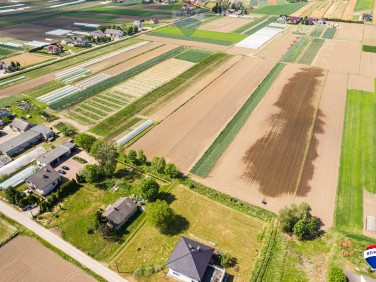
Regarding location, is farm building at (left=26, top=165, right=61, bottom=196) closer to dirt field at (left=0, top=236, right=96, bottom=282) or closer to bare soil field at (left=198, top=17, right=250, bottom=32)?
dirt field at (left=0, top=236, right=96, bottom=282)

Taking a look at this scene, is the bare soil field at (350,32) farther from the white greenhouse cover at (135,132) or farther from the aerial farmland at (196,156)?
the white greenhouse cover at (135,132)

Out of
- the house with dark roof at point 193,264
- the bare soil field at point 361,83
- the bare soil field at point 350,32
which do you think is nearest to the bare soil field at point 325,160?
the bare soil field at point 361,83

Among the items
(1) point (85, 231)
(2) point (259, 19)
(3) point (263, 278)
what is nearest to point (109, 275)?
(1) point (85, 231)

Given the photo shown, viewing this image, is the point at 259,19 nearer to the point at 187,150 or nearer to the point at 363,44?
the point at 363,44

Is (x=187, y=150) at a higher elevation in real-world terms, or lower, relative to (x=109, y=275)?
higher

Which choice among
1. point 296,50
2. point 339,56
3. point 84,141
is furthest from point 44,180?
point 339,56

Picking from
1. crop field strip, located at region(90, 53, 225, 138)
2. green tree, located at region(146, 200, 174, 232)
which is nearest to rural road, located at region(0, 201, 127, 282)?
green tree, located at region(146, 200, 174, 232)
